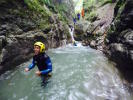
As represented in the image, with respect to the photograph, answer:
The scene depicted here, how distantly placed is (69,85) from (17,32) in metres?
4.20

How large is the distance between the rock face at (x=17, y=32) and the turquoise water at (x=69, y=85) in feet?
2.27

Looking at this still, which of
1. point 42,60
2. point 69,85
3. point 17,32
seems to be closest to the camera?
point 42,60

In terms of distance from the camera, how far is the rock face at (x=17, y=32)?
21.8 ft

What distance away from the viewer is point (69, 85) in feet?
18.7

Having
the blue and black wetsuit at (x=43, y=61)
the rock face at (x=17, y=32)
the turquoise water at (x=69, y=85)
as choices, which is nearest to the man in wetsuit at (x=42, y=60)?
the blue and black wetsuit at (x=43, y=61)

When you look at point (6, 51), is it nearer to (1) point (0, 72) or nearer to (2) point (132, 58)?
(1) point (0, 72)

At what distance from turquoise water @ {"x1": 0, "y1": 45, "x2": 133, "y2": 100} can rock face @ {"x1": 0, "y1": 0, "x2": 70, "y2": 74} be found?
69 centimetres

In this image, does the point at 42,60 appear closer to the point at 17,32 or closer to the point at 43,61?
the point at 43,61

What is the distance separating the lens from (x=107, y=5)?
1619cm

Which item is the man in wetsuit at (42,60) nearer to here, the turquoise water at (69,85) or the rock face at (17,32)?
the turquoise water at (69,85)

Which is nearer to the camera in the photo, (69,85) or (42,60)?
(42,60)

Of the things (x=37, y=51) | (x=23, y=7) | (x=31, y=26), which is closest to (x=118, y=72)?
(x=37, y=51)

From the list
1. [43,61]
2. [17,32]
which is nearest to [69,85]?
[43,61]

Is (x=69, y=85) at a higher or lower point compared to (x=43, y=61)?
lower
